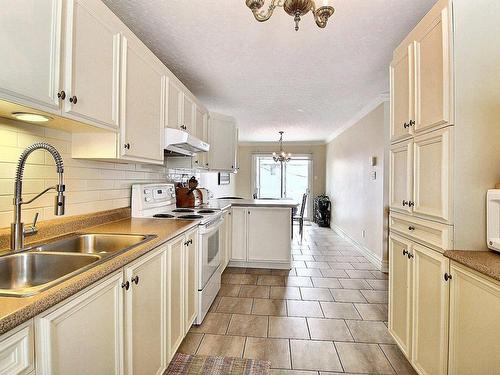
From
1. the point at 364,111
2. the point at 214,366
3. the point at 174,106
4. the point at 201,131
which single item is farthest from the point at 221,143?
the point at 214,366

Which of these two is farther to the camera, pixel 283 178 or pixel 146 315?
pixel 283 178

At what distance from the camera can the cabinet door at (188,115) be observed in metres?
2.86

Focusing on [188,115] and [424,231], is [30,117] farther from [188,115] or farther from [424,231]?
[424,231]

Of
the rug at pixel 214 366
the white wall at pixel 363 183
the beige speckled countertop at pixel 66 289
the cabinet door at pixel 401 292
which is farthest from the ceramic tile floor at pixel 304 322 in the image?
the beige speckled countertop at pixel 66 289

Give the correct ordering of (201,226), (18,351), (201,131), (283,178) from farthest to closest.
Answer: (283,178) < (201,131) < (201,226) < (18,351)

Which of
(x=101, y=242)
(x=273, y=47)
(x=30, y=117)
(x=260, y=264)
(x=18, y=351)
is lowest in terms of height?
(x=260, y=264)

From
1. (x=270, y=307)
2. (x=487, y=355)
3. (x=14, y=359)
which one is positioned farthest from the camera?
(x=270, y=307)

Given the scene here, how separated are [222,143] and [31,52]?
3.19m

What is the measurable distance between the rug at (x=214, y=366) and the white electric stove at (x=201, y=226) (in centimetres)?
44

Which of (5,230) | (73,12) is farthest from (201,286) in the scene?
(73,12)

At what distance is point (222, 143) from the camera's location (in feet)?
13.9

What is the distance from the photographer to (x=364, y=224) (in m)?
4.68

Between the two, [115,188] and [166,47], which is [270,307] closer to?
[115,188]

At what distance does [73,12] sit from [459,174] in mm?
Answer: 1972
